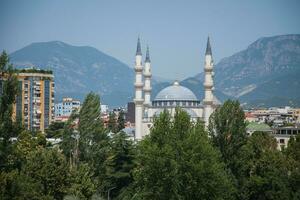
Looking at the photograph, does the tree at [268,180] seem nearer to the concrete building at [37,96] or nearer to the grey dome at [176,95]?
the grey dome at [176,95]

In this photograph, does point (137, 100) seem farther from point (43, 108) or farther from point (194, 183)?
point (194, 183)

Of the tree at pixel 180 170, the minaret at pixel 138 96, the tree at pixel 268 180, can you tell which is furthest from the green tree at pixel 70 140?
the minaret at pixel 138 96

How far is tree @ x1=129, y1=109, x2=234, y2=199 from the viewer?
29.1 metres

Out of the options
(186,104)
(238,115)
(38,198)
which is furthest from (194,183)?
(186,104)

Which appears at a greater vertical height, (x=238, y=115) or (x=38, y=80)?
(x=38, y=80)

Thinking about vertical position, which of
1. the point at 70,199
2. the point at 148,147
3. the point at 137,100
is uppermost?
the point at 137,100

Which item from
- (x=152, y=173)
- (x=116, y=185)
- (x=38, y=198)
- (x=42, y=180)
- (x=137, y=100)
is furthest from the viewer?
(x=137, y=100)

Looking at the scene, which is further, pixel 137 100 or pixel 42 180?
pixel 137 100

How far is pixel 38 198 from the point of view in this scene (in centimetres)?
2523

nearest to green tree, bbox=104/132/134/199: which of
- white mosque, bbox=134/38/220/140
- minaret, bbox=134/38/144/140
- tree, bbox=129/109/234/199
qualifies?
tree, bbox=129/109/234/199

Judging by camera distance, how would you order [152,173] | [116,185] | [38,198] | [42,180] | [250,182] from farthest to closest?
[116,185] < [250,182] < [152,173] < [42,180] < [38,198]

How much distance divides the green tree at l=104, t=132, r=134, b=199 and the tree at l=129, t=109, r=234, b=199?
7460 millimetres

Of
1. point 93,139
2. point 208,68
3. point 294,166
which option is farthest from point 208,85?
point 93,139

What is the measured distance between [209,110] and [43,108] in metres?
27.0
